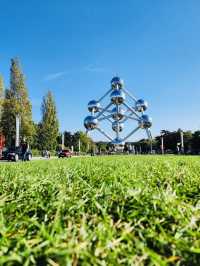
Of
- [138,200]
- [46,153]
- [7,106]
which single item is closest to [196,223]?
[138,200]

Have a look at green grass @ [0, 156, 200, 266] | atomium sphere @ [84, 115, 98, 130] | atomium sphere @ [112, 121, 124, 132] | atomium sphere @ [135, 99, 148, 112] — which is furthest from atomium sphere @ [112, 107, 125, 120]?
green grass @ [0, 156, 200, 266]

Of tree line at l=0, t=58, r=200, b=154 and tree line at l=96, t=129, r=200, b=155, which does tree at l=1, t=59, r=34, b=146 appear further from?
tree line at l=96, t=129, r=200, b=155

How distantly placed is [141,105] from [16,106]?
1087 inches

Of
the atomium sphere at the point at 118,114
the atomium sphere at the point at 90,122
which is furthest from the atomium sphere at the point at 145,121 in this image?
the atomium sphere at the point at 90,122

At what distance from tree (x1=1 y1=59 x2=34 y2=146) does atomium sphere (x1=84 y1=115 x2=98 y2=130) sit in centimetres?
1217

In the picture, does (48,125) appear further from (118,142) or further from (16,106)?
(118,142)

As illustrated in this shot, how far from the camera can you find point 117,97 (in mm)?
75500

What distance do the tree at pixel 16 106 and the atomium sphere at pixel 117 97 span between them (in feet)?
58.5

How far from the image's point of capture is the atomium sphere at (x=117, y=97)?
75.6 meters

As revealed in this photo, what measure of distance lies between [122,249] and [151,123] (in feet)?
254

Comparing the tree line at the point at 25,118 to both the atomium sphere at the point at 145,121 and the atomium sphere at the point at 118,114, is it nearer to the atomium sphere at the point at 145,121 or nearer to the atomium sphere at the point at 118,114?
the atomium sphere at the point at 145,121

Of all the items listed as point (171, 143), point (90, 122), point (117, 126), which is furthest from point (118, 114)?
point (171, 143)

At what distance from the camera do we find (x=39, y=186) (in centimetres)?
272

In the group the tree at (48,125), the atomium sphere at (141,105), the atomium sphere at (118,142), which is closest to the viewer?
the atomium sphere at (118,142)
